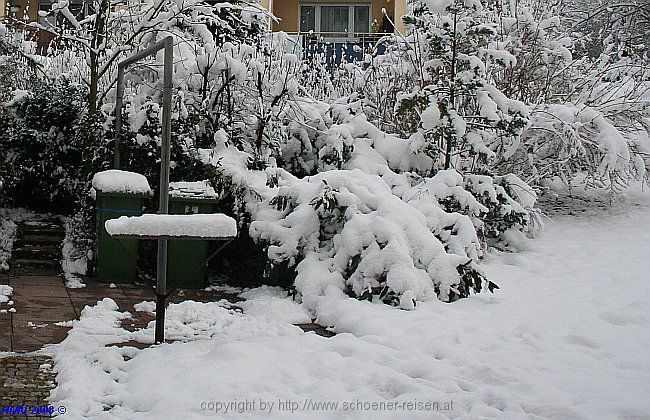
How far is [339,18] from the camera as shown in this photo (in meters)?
23.5

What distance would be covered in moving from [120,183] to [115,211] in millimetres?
302

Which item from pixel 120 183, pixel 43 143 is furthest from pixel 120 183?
pixel 43 143

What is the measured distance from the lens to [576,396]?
4848 mm

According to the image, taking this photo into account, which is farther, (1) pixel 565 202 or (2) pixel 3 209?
(1) pixel 565 202

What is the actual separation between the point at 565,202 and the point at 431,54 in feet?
13.3

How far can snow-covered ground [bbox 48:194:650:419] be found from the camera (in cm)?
465

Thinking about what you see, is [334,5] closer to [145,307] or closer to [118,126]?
[118,126]

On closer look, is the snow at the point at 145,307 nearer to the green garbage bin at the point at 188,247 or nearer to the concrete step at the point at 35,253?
the green garbage bin at the point at 188,247

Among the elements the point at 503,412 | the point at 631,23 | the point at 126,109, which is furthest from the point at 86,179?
the point at 631,23

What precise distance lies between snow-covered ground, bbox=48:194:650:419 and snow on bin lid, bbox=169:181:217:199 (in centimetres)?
118

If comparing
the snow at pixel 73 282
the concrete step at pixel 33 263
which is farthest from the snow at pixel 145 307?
the concrete step at pixel 33 263

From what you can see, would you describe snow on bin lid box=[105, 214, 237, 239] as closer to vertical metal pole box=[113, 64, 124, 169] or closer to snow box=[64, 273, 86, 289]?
snow box=[64, 273, 86, 289]

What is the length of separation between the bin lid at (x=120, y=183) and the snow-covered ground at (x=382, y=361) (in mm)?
1429

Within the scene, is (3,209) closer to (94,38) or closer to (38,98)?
(38,98)
